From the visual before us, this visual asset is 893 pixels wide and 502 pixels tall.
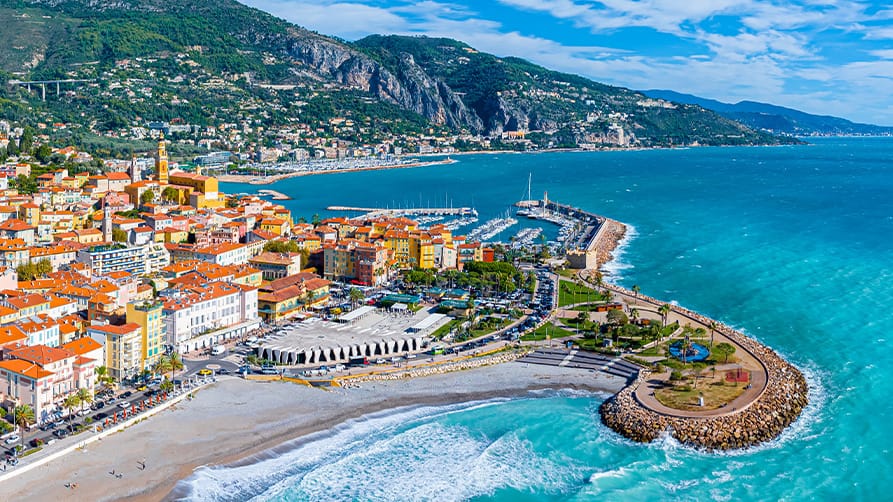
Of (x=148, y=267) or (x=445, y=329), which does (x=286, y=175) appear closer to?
(x=148, y=267)

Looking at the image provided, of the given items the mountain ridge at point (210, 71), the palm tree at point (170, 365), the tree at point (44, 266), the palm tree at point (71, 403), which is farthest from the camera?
the mountain ridge at point (210, 71)

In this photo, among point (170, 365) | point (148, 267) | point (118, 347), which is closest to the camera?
point (118, 347)

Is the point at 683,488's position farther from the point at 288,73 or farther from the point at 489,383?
the point at 288,73

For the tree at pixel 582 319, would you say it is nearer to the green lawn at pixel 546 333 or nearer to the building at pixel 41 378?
the green lawn at pixel 546 333

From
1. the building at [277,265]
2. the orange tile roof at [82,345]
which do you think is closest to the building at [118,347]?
the orange tile roof at [82,345]

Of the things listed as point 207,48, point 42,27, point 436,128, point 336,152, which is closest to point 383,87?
point 436,128

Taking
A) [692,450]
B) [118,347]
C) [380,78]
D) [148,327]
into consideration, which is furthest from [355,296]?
[380,78]

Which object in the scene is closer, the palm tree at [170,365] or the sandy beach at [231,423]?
the sandy beach at [231,423]

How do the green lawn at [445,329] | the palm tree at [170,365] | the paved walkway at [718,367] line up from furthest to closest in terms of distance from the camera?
the green lawn at [445,329] < the palm tree at [170,365] < the paved walkway at [718,367]
